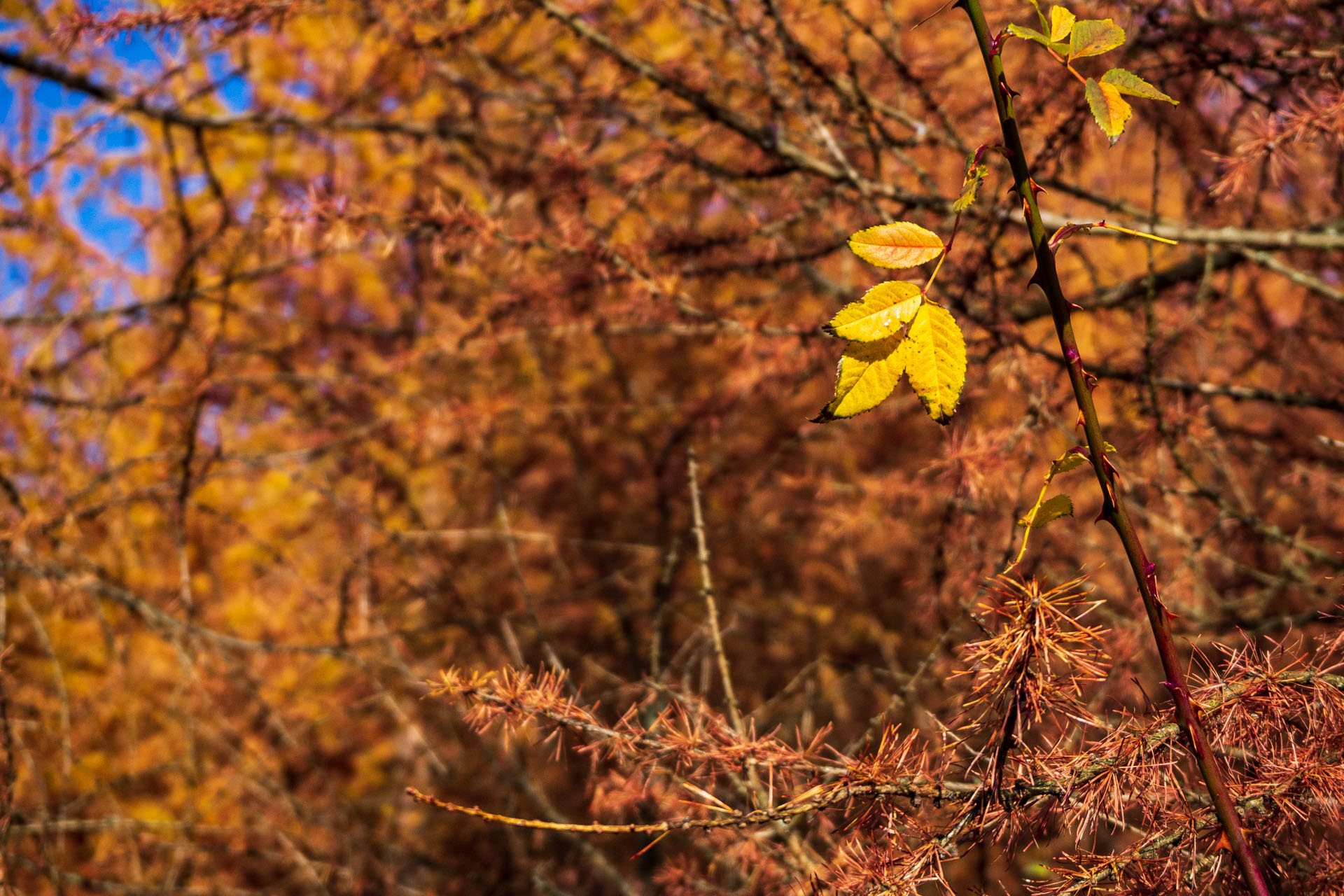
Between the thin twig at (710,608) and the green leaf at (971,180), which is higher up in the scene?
the green leaf at (971,180)

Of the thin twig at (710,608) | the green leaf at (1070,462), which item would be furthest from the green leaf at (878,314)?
the thin twig at (710,608)

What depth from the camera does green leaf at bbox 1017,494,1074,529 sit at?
48 cm

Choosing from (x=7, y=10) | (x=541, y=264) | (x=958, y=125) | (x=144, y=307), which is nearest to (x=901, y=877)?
(x=541, y=264)

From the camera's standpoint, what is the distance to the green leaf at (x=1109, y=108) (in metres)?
0.48

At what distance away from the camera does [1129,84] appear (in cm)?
50

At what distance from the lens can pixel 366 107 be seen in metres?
3.02

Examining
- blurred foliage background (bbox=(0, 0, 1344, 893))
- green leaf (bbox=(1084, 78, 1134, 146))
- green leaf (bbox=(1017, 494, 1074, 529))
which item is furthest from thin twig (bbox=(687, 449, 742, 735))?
green leaf (bbox=(1084, 78, 1134, 146))

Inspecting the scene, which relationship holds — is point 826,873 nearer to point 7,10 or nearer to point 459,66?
point 7,10

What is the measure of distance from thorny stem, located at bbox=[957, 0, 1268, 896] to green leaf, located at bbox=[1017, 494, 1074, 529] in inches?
0.9

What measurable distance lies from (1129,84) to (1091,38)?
39 mm

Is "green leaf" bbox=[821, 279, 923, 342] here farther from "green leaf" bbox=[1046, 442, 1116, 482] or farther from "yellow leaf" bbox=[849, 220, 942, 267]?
"green leaf" bbox=[1046, 442, 1116, 482]

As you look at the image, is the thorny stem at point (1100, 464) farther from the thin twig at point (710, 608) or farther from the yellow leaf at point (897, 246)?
the thin twig at point (710, 608)

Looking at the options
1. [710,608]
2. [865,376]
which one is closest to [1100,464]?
[865,376]

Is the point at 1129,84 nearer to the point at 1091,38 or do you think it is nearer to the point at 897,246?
the point at 1091,38
